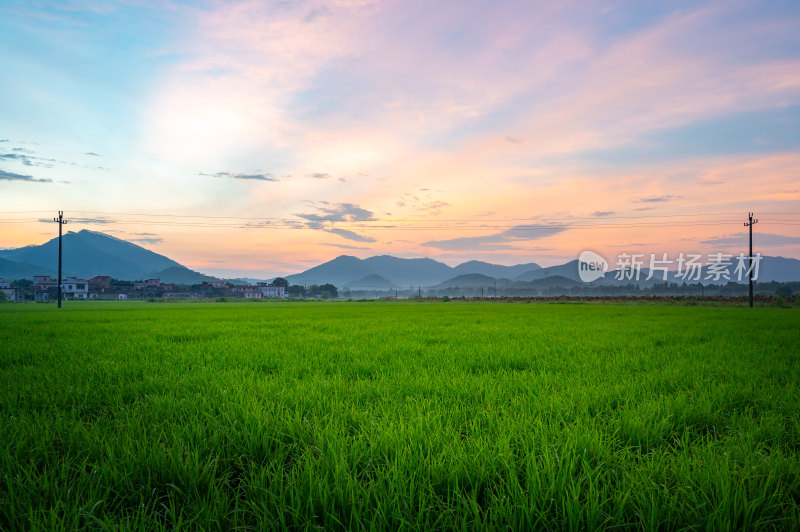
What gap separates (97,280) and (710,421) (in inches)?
5882

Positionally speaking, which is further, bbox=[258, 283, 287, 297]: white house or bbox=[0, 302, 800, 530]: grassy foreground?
bbox=[258, 283, 287, 297]: white house

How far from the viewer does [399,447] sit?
2262 mm

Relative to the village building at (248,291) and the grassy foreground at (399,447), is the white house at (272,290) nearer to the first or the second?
the village building at (248,291)

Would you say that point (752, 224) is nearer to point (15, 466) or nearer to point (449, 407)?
point (449, 407)

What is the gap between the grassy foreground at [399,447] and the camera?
1.70m

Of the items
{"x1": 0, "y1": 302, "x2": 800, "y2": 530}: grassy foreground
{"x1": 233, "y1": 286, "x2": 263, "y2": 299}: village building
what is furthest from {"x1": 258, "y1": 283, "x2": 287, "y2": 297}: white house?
{"x1": 0, "y1": 302, "x2": 800, "y2": 530}: grassy foreground

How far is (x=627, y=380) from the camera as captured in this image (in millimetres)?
4391

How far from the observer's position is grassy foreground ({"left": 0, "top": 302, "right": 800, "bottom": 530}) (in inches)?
66.9

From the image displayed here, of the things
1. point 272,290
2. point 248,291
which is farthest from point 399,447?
point 272,290

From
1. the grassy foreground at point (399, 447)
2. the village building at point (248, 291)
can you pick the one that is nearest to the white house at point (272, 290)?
the village building at point (248, 291)

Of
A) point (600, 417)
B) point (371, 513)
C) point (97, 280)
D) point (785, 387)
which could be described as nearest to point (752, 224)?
point (785, 387)

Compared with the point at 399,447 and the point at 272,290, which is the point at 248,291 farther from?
the point at 399,447

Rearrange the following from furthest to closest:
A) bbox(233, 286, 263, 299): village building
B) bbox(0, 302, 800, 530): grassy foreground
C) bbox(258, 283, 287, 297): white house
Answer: bbox(258, 283, 287, 297): white house < bbox(233, 286, 263, 299): village building < bbox(0, 302, 800, 530): grassy foreground

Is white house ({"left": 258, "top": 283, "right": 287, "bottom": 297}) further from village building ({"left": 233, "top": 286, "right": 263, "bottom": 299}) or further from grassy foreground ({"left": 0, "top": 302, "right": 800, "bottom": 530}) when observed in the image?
grassy foreground ({"left": 0, "top": 302, "right": 800, "bottom": 530})
